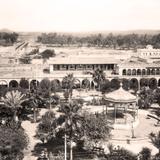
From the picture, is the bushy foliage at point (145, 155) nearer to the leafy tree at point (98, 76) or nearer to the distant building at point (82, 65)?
the leafy tree at point (98, 76)

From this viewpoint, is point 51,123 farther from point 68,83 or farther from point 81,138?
point 68,83

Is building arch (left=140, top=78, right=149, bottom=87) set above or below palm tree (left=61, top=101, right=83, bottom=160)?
below

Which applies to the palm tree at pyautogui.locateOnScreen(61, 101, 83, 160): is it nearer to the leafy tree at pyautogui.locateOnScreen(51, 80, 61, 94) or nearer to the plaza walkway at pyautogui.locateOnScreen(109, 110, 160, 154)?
the plaza walkway at pyautogui.locateOnScreen(109, 110, 160, 154)

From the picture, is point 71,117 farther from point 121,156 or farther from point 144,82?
point 144,82

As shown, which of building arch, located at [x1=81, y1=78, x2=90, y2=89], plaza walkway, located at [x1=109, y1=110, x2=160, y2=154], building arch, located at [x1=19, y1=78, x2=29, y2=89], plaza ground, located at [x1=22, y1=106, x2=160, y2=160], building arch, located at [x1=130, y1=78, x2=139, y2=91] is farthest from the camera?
building arch, located at [x1=81, y1=78, x2=90, y2=89]

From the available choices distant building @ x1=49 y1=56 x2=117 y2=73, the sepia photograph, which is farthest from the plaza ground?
distant building @ x1=49 y1=56 x2=117 y2=73

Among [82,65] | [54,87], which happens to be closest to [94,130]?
[54,87]

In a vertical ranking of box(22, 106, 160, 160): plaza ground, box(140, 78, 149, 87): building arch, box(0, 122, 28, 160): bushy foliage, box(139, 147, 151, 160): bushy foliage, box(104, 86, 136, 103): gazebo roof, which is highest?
box(104, 86, 136, 103): gazebo roof

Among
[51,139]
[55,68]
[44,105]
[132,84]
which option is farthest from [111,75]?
[51,139]

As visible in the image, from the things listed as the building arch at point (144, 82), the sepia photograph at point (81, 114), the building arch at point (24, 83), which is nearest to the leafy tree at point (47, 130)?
the sepia photograph at point (81, 114)

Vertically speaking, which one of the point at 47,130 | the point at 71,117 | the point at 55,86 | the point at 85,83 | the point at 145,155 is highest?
the point at 71,117

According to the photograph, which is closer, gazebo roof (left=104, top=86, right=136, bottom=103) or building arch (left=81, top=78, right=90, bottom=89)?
gazebo roof (left=104, top=86, right=136, bottom=103)

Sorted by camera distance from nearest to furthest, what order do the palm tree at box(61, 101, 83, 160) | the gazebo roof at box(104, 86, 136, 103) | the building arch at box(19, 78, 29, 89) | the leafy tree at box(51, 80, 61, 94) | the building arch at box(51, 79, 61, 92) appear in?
the palm tree at box(61, 101, 83, 160), the gazebo roof at box(104, 86, 136, 103), the leafy tree at box(51, 80, 61, 94), the building arch at box(51, 79, 61, 92), the building arch at box(19, 78, 29, 89)
